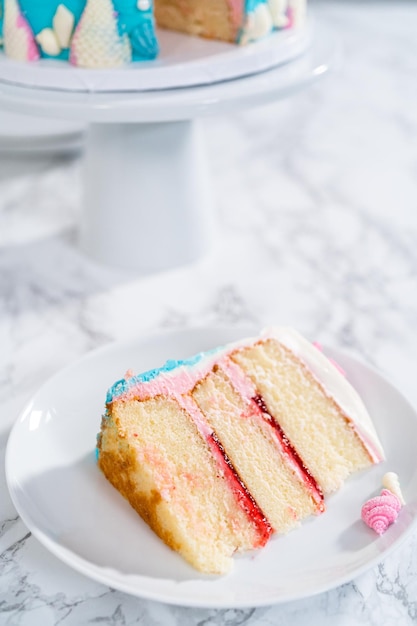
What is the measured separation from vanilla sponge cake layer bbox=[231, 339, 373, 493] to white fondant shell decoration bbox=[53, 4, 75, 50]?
19.6 inches

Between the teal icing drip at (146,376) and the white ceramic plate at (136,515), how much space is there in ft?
0.27

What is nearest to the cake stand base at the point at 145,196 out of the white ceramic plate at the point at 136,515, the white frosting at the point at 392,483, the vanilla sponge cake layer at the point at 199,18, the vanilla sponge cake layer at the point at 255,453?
the vanilla sponge cake layer at the point at 199,18

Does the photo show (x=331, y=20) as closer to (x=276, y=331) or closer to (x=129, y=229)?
(x=129, y=229)

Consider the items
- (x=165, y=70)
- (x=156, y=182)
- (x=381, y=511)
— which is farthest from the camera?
(x=156, y=182)

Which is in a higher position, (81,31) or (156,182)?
(81,31)

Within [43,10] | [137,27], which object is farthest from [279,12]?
[43,10]

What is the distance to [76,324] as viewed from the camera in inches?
50.9

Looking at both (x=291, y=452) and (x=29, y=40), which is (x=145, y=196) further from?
(x=291, y=452)

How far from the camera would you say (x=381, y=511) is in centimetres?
86

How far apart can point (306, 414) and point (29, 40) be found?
2.05ft

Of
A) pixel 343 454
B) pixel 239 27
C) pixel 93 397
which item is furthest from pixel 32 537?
pixel 239 27

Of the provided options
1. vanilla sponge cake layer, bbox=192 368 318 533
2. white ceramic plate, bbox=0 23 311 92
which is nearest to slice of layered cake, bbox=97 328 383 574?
vanilla sponge cake layer, bbox=192 368 318 533

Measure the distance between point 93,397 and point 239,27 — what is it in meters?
0.58

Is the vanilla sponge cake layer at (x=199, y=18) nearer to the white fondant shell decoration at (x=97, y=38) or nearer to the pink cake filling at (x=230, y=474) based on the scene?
the white fondant shell decoration at (x=97, y=38)
